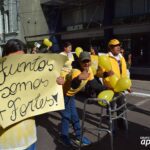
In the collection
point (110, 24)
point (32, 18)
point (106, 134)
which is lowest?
point (106, 134)

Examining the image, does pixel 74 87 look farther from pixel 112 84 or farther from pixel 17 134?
pixel 17 134

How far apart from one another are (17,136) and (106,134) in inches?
102

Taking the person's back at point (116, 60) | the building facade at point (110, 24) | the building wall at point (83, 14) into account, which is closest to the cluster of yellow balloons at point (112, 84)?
the person's back at point (116, 60)

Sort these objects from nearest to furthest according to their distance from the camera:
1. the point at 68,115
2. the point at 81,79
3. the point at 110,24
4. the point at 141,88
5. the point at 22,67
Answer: the point at 22,67 < the point at 81,79 < the point at 68,115 < the point at 141,88 < the point at 110,24

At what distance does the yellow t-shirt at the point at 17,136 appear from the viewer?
11.7 ft

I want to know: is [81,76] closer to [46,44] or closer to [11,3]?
[46,44]

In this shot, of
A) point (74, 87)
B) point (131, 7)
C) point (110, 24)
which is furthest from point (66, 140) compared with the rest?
point (110, 24)

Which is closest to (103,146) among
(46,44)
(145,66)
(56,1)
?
(46,44)

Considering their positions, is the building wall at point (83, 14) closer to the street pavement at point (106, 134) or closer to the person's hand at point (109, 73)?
the street pavement at point (106, 134)

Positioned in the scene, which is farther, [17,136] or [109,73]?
[109,73]

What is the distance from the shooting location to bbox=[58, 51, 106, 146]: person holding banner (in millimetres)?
5129

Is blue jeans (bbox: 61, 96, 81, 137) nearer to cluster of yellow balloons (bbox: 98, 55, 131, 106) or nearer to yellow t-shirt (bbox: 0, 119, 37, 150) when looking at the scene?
cluster of yellow balloons (bbox: 98, 55, 131, 106)

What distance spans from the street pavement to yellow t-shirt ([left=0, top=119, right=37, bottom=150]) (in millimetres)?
1299

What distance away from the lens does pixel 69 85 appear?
5312 mm
